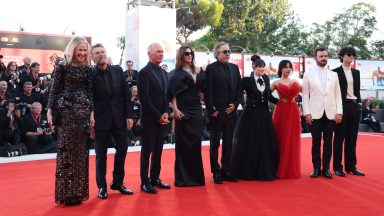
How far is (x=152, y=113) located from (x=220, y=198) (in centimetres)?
122

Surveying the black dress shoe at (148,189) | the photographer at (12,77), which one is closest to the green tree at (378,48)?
the photographer at (12,77)

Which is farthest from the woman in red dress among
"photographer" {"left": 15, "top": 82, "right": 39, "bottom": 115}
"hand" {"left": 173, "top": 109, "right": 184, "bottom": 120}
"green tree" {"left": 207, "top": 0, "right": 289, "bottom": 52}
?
"green tree" {"left": 207, "top": 0, "right": 289, "bottom": 52}

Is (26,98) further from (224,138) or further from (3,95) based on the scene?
(224,138)

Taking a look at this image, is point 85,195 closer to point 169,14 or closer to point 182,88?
point 182,88

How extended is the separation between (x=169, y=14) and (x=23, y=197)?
42.8 feet

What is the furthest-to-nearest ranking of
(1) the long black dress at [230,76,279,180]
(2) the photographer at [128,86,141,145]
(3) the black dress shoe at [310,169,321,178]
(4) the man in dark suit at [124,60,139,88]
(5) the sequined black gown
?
1. (4) the man in dark suit at [124,60,139,88]
2. (2) the photographer at [128,86,141,145]
3. (3) the black dress shoe at [310,169,321,178]
4. (1) the long black dress at [230,76,279,180]
5. (5) the sequined black gown

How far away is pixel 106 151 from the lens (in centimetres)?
475

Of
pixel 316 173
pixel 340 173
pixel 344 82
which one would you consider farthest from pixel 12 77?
pixel 340 173

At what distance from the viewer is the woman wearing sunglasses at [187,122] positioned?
527 centimetres

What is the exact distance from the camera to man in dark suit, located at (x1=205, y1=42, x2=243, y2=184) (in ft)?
18.0

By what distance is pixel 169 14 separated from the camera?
1692cm

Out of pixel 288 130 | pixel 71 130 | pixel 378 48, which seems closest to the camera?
pixel 71 130

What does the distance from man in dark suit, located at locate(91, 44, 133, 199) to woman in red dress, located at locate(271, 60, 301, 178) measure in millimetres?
2203

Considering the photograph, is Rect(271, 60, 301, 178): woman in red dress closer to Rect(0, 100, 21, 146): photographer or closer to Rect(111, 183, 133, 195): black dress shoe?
Rect(111, 183, 133, 195): black dress shoe
